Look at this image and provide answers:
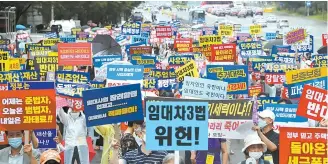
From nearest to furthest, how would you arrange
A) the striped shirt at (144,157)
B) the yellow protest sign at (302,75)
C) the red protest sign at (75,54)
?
the striped shirt at (144,157) → the yellow protest sign at (302,75) → the red protest sign at (75,54)

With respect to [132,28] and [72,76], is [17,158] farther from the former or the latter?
[132,28]

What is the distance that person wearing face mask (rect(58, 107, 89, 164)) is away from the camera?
12.9 m

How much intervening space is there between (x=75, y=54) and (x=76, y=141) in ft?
32.5

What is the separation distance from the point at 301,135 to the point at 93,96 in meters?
2.88

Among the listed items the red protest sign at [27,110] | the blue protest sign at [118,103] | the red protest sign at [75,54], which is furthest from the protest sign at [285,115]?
the red protest sign at [75,54]

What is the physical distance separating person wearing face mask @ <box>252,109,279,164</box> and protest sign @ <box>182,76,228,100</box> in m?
2.02

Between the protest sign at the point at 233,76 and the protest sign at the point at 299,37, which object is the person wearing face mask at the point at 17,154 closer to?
the protest sign at the point at 233,76

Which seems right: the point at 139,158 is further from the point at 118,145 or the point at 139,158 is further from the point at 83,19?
the point at 83,19

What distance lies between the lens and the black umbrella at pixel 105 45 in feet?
96.6

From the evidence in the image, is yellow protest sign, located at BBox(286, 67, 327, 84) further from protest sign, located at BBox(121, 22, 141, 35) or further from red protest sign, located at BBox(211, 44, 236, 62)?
protest sign, located at BBox(121, 22, 141, 35)

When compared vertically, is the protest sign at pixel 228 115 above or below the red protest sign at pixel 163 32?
above

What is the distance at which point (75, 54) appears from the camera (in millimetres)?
22672

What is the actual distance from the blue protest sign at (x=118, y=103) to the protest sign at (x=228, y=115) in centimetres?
87

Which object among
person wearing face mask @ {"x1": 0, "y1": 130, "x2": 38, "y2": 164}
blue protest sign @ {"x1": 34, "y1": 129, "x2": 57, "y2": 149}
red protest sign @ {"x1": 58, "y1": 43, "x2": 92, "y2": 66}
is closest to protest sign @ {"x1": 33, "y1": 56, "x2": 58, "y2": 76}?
red protest sign @ {"x1": 58, "y1": 43, "x2": 92, "y2": 66}
